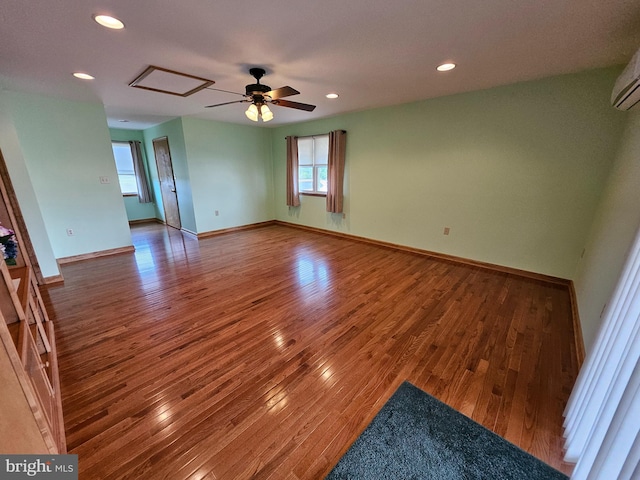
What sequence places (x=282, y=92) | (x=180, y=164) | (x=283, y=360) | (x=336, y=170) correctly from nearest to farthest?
→ (x=283, y=360), (x=282, y=92), (x=336, y=170), (x=180, y=164)

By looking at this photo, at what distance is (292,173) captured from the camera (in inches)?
221

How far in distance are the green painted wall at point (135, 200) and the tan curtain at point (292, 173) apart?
153 inches

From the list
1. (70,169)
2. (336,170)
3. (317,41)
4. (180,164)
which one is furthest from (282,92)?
(180,164)

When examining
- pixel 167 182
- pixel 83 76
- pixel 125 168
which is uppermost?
pixel 83 76

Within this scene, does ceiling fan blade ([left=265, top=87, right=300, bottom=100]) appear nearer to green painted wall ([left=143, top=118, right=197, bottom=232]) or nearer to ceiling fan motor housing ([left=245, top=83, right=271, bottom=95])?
ceiling fan motor housing ([left=245, top=83, right=271, bottom=95])

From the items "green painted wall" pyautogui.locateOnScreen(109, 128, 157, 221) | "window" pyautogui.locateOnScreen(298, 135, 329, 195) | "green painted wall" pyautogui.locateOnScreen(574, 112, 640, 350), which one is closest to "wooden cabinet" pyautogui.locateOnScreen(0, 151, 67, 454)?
"green painted wall" pyautogui.locateOnScreen(574, 112, 640, 350)

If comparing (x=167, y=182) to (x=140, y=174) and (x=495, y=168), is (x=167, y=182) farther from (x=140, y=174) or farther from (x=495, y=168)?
(x=495, y=168)

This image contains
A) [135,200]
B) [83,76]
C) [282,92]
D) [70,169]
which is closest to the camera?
[282,92]

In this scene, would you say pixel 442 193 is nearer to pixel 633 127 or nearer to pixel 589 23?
pixel 633 127

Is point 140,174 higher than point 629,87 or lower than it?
lower

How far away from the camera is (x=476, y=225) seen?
3.45 meters

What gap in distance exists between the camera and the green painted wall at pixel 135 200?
6.09 metres

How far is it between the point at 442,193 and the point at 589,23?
213 centimetres

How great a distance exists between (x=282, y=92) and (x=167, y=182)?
474cm
